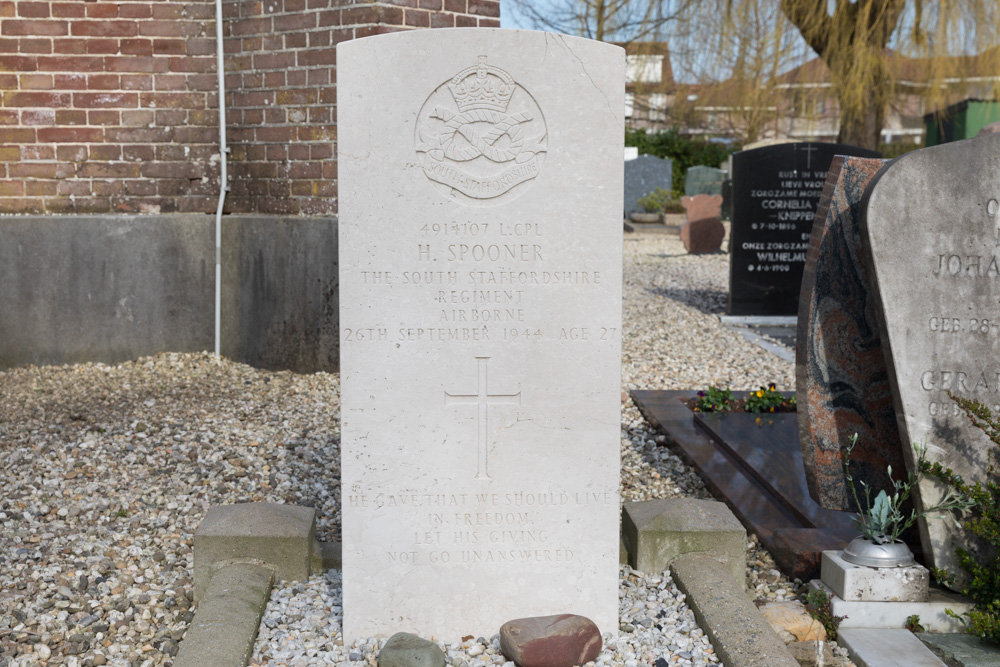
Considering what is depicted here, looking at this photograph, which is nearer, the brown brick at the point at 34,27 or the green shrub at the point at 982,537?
the green shrub at the point at 982,537

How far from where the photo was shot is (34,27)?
6.27m

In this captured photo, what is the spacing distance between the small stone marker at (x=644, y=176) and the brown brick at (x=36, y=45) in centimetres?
1743

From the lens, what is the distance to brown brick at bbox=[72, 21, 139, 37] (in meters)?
6.27

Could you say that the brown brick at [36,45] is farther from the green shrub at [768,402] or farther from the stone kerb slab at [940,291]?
the stone kerb slab at [940,291]

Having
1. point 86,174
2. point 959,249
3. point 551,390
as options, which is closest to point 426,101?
point 551,390

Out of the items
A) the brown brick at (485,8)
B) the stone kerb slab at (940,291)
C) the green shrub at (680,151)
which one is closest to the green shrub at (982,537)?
the stone kerb slab at (940,291)

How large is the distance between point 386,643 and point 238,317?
4307 mm

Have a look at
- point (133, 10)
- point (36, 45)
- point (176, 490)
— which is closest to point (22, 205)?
point (36, 45)

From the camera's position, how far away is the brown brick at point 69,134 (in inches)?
250

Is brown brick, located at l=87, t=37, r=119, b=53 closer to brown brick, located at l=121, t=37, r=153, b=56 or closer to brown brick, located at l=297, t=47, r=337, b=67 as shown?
brown brick, located at l=121, t=37, r=153, b=56

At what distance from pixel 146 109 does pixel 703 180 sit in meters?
18.1

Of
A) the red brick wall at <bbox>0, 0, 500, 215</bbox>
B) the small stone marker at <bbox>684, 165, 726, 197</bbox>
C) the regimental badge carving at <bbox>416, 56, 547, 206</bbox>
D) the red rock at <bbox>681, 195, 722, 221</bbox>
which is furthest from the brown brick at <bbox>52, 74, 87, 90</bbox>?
the small stone marker at <bbox>684, 165, 726, 197</bbox>

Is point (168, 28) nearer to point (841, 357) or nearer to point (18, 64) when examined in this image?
point (18, 64)

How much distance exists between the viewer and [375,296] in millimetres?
2543
